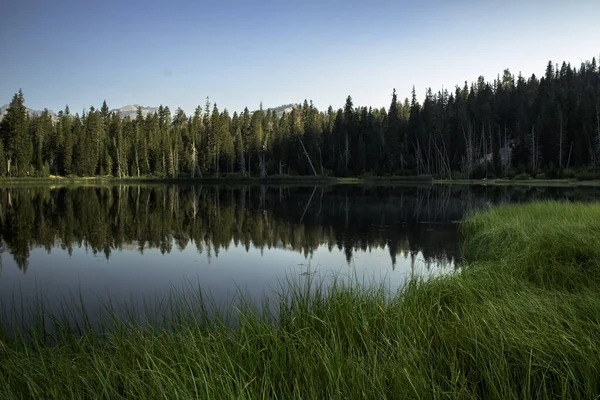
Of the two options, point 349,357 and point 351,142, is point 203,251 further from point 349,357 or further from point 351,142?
point 351,142

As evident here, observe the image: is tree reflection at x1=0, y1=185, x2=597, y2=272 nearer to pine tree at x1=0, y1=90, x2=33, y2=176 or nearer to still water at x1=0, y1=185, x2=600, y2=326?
still water at x1=0, y1=185, x2=600, y2=326

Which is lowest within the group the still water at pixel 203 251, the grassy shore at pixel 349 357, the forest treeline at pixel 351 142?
the still water at pixel 203 251

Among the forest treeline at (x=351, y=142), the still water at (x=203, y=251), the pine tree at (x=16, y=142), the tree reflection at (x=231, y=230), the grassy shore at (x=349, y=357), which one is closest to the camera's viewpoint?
the grassy shore at (x=349, y=357)

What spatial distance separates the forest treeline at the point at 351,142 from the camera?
71.1 m

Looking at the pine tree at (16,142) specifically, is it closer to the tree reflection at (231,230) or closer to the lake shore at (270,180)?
the lake shore at (270,180)

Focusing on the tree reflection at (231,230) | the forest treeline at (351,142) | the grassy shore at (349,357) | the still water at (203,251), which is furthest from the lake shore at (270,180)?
the grassy shore at (349,357)

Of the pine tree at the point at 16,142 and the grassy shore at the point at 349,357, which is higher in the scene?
the pine tree at the point at 16,142

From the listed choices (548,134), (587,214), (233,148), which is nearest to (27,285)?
(587,214)

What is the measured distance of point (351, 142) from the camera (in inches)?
3620

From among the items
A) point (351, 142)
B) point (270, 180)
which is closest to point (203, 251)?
point (270, 180)

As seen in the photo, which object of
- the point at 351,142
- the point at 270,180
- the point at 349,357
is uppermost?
the point at 351,142

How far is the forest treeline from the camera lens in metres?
71.1

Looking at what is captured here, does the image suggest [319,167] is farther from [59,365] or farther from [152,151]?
[59,365]

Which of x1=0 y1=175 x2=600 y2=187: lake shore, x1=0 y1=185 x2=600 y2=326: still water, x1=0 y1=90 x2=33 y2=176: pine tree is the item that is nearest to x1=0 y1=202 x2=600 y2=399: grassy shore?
x1=0 y1=185 x2=600 y2=326: still water
